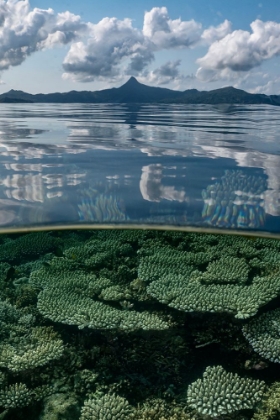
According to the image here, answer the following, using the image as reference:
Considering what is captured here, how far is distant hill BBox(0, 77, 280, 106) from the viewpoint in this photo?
10.6 metres

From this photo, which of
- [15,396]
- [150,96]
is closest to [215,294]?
[15,396]

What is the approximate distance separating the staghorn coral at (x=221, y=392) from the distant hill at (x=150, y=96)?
290 inches

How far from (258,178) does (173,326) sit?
2.53 meters

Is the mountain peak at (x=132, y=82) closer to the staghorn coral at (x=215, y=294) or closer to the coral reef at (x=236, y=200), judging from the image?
the coral reef at (x=236, y=200)

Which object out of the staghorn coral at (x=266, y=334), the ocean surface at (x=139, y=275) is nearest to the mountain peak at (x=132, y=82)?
the ocean surface at (x=139, y=275)

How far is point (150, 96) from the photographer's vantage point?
1101 cm

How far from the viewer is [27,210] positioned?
6.09 m

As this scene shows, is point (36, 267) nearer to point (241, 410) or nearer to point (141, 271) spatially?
point (141, 271)

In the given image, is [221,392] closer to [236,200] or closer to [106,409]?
[106,409]

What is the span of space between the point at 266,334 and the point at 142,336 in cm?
132

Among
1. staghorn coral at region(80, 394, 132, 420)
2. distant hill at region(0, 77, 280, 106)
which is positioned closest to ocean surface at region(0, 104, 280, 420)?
staghorn coral at region(80, 394, 132, 420)

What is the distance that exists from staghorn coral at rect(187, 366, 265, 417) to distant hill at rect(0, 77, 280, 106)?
7376mm

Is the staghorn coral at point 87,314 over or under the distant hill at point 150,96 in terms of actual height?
under

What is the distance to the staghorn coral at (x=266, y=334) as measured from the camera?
14.3ft
